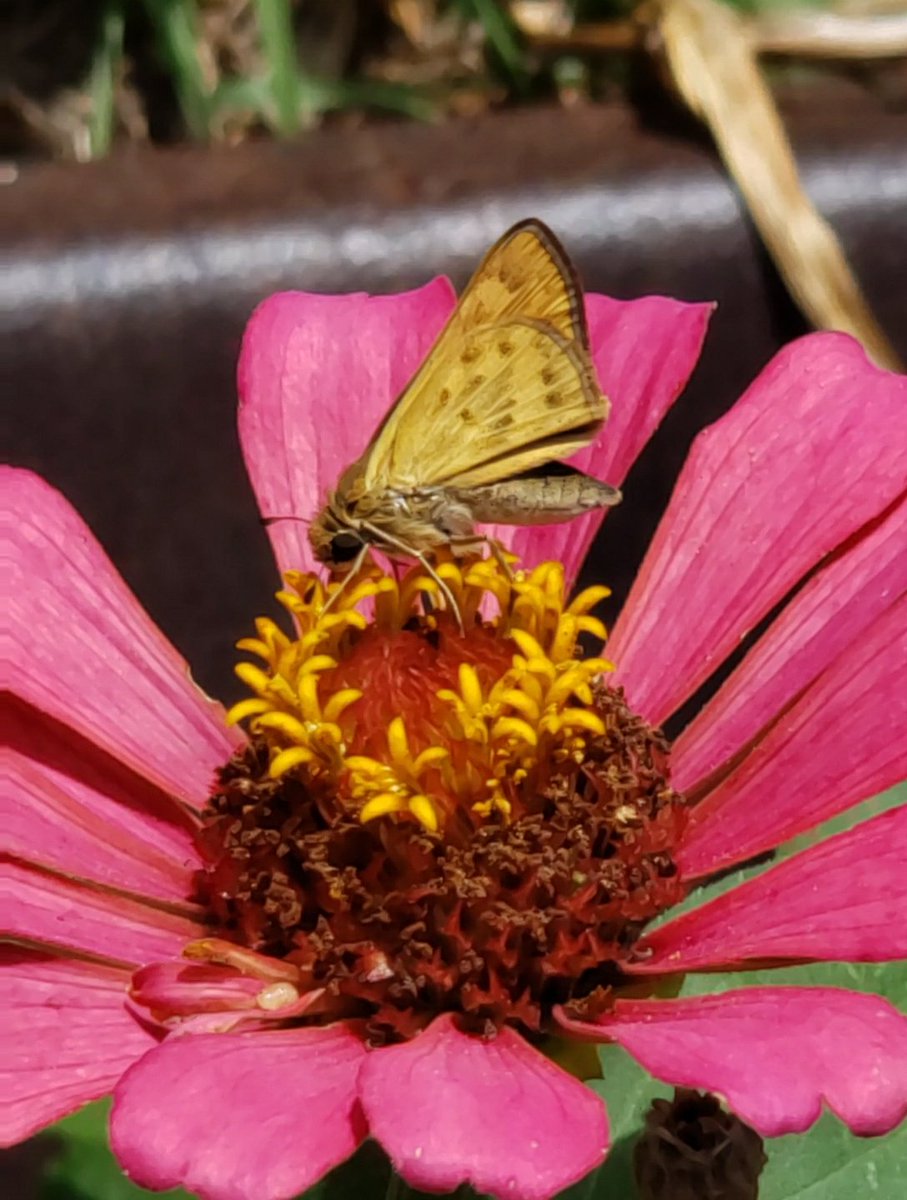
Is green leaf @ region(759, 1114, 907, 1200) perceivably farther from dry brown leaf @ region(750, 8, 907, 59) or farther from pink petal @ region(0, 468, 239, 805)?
dry brown leaf @ region(750, 8, 907, 59)

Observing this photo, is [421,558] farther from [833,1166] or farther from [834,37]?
[834,37]

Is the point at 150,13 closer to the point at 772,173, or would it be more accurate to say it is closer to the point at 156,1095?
the point at 772,173

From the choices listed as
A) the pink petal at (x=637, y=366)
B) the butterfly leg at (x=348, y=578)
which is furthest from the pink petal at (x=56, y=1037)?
the pink petal at (x=637, y=366)

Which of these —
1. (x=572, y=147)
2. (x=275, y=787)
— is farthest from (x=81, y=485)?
(x=275, y=787)

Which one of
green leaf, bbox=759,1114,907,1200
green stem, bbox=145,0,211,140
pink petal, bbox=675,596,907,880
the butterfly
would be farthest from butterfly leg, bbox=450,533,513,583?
green stem, bbox=145,0,211,140

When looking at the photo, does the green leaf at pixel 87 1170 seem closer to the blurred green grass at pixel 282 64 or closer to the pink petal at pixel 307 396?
the pink petal at pixel 307 396

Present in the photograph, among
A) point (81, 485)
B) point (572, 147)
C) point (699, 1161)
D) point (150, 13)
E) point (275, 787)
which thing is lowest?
point (699, 1161)
